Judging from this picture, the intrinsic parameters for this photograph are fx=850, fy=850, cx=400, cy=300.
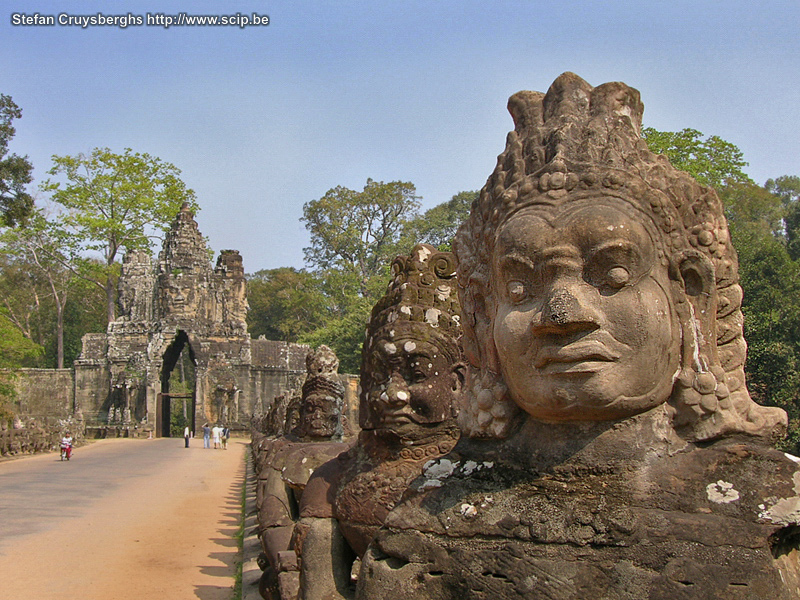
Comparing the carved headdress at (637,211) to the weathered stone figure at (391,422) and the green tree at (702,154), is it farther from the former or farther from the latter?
the green tree at (702,154)

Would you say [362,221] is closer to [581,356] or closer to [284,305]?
[284,305]

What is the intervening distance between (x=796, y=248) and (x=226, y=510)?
1539 cm

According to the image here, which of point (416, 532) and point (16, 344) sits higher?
point (16, 344)

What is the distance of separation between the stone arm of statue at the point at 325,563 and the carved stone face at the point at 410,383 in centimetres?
53

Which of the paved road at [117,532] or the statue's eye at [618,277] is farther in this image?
the paved road at [117,532]

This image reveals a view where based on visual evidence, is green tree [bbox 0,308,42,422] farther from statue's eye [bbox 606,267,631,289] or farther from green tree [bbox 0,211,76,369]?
statue's eye [bbox 606,267,631,289]

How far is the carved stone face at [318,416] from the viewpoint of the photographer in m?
7.03

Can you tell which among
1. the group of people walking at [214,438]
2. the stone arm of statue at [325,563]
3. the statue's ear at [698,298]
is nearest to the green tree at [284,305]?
the group of people walking at [214,438]

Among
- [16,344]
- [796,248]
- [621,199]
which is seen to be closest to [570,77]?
[621,199]

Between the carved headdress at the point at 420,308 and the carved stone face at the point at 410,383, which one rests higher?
the carved headdress at the point at 420,308

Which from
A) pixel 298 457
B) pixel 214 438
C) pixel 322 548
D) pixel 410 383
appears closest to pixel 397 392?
pixel 410 383

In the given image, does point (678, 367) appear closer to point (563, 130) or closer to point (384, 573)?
point (563, 130)

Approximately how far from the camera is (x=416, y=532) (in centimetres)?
260

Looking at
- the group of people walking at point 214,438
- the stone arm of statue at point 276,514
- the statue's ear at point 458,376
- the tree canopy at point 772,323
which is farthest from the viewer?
the group of people walking at point 214,438
